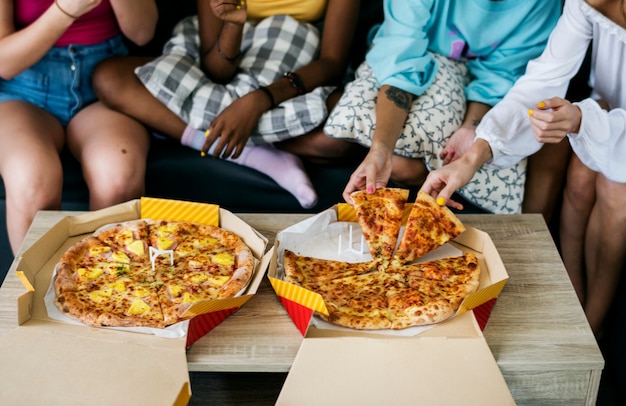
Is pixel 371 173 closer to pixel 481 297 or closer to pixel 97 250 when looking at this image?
pixel 481 297

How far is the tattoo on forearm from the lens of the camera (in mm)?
2012

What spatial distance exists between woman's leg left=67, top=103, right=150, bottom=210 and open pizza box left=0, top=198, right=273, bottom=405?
0.50 m

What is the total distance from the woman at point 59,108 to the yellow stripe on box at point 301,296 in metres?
0.77

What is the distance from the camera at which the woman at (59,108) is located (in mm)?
1918

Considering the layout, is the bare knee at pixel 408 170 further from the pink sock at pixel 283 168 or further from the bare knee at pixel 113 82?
the bare knee at pixel 113 82

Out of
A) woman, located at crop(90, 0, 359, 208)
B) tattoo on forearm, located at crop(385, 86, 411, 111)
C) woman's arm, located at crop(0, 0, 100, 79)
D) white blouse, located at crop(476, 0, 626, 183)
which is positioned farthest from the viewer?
woman, located at crop(90, 0, 359, 208)

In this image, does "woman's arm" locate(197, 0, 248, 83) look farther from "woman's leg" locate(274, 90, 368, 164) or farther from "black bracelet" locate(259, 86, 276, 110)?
"woman's leg" locate(274, 90, 368, 164)

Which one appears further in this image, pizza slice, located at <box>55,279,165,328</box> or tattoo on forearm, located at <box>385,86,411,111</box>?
tattoo on forearm, located at <box>385,86,411,111</box>

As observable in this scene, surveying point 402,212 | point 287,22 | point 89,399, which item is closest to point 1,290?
point 89,399

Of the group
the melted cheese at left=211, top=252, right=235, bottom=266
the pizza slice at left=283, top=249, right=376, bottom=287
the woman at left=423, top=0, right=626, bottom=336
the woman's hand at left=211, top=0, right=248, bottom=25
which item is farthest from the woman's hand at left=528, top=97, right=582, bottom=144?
the woman's hand at left=211, top=0, right=248, bottom=25

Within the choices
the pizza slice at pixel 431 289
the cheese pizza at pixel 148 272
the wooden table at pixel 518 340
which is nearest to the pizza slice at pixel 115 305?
the cheese pizza at pixel 148 272

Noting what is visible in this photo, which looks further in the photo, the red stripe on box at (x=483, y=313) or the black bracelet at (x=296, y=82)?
the black bracelet at (x=296, y=82)

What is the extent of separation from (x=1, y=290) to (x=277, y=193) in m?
0.90

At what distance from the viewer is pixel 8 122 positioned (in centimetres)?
198
